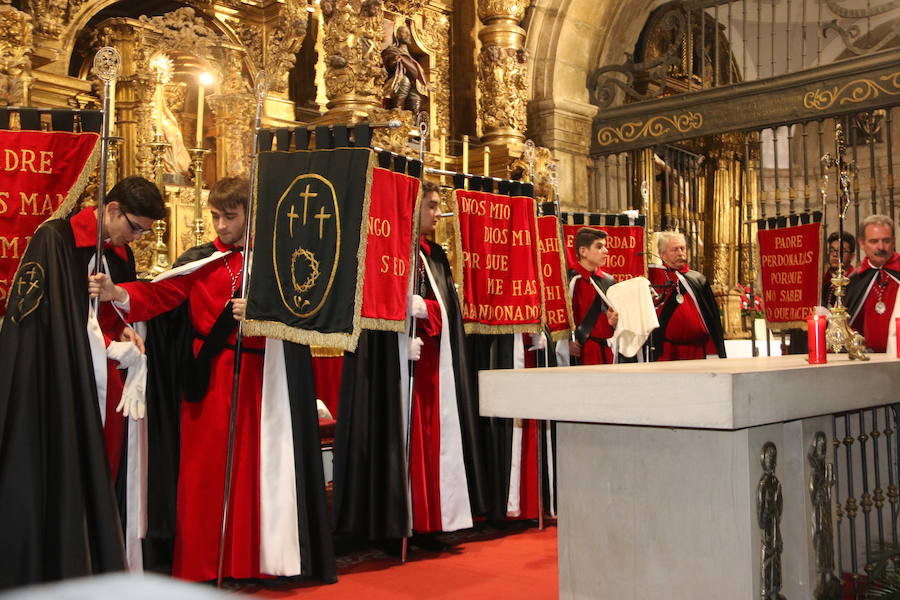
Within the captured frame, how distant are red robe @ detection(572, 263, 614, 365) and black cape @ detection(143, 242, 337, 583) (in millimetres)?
2570

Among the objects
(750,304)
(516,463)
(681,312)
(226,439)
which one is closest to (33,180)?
(226,439)

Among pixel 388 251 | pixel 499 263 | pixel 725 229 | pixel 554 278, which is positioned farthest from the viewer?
pixel 725 229

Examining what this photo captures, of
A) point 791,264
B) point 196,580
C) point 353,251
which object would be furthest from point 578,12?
point 196,580

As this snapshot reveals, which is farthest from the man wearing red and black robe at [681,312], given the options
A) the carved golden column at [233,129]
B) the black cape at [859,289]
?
the carved golden column at [233,129]

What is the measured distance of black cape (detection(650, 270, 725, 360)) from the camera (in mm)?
7461

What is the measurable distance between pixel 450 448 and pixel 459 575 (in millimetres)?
826

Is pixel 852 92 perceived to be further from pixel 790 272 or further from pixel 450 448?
pixel 450 448

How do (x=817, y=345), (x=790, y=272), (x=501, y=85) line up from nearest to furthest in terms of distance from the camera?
(x=817, y=345) < (x=790, y=272) < (x=501, y=85)

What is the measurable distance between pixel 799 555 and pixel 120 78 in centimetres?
515

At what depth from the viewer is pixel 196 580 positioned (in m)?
4.05

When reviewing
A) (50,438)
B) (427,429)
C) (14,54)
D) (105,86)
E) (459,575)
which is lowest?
(459,575)

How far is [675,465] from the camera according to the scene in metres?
3.03

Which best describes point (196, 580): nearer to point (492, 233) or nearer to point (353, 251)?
point (353, 251)

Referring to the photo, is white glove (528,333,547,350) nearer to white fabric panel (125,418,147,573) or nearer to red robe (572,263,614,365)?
red robe (572,263,614,365)
